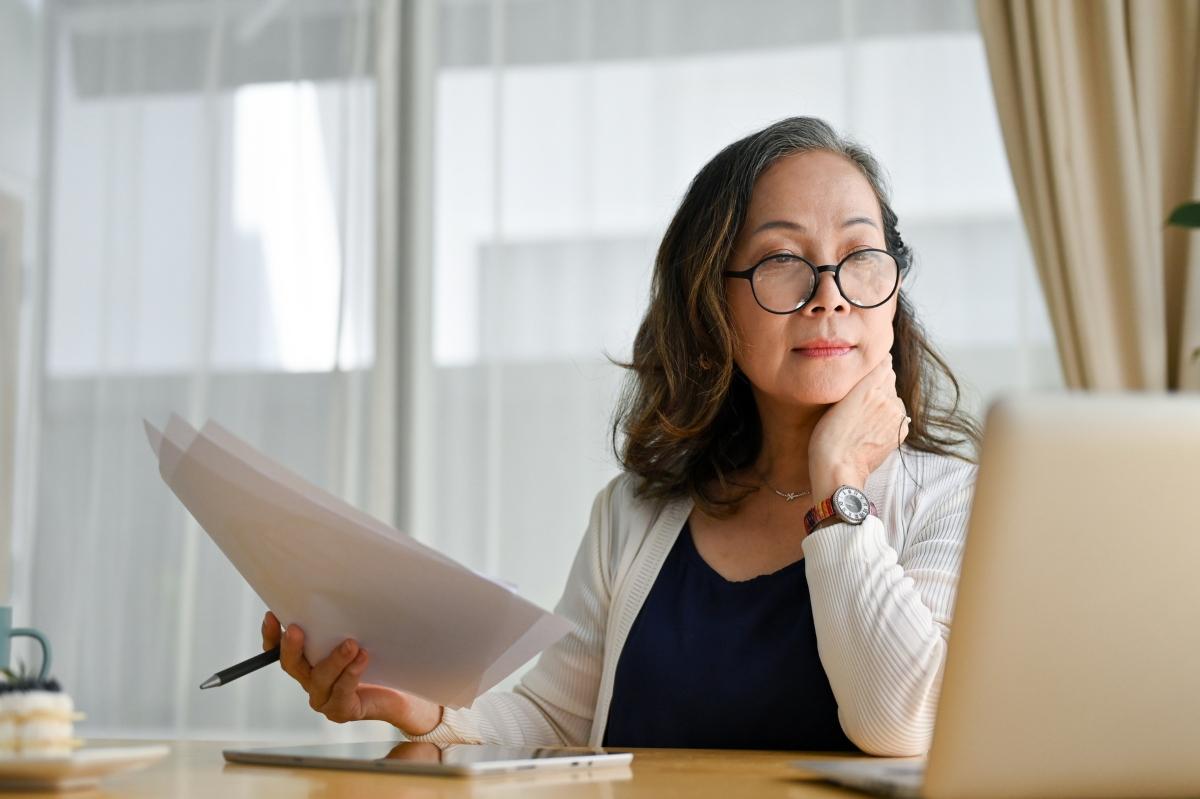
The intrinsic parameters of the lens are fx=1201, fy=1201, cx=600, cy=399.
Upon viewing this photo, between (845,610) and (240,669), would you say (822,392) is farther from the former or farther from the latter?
(240,669)

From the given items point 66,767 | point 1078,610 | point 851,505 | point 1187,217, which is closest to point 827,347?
point 851,505

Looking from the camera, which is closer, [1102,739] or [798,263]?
[1102,739]

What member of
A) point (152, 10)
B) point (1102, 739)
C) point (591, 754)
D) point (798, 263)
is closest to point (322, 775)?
point (591, 754)

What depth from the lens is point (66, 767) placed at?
750 mm

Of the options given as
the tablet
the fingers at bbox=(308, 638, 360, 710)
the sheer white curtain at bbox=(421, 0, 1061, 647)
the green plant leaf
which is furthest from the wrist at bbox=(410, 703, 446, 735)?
the sheer white curtain at bbox=(421, 0, 1061, 647)

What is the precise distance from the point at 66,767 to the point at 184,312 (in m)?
2.74

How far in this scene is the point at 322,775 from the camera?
2.97ft

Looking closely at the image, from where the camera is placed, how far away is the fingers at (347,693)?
1.25 m

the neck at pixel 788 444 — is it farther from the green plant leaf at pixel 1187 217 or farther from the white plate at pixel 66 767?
the white plate at pixel 66 767

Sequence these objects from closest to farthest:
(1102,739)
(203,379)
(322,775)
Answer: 1. (1102,739)
2. (322,775)
3. (203,379)

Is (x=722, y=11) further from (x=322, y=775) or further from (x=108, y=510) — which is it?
(x=322, y=775)

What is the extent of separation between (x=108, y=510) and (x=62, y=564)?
20 cm

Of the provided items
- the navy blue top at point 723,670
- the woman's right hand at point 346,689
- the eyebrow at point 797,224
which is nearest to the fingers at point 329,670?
the woman's right hand at point 346,689

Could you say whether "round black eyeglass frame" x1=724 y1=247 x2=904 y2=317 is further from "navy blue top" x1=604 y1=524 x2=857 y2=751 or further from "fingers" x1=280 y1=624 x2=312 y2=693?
"fingers" x1=280 y1=624 x2=312 y2=693
